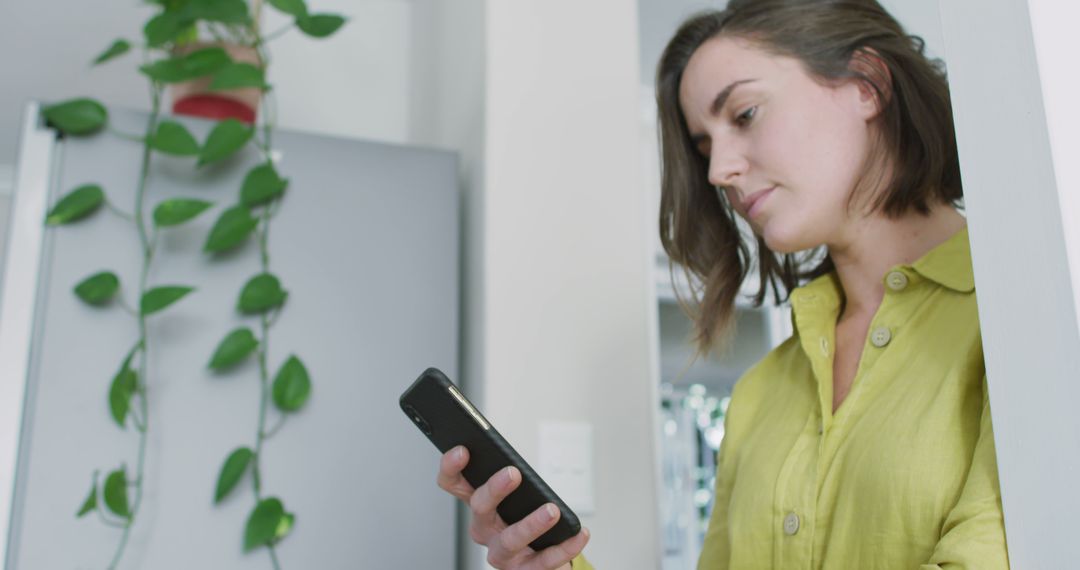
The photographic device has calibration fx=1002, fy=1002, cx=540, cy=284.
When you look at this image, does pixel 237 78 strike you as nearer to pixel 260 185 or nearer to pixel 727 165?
pixel 260 185

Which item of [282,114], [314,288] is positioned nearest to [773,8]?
[314,288]

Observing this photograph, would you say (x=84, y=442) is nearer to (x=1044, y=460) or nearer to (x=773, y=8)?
(x=773, y=8)

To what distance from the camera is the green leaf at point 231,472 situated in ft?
4.38

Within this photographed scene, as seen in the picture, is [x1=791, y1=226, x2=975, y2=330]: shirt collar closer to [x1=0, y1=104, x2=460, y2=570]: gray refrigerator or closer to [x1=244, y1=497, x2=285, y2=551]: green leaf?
[x1=0, y1=104, x2=460, y2=570]: gray refrigerator

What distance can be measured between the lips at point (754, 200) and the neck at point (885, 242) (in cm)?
10

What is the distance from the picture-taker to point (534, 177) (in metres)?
1.52

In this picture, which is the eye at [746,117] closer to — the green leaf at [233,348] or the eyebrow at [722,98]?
the eyebrow at [722,98]

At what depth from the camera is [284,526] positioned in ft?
4.44

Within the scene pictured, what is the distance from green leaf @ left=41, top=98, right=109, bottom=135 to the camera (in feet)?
4.59

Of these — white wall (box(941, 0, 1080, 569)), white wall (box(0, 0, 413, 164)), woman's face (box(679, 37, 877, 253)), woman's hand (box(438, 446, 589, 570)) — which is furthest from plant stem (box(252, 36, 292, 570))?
white wall (box(941, 0, 1080, 569))

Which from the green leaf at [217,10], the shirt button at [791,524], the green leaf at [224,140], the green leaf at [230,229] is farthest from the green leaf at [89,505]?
the shirt button at [791,524]

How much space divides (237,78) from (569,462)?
2.51 feet

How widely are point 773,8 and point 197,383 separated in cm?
90

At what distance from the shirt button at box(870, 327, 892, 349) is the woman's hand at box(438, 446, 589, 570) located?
339mm
